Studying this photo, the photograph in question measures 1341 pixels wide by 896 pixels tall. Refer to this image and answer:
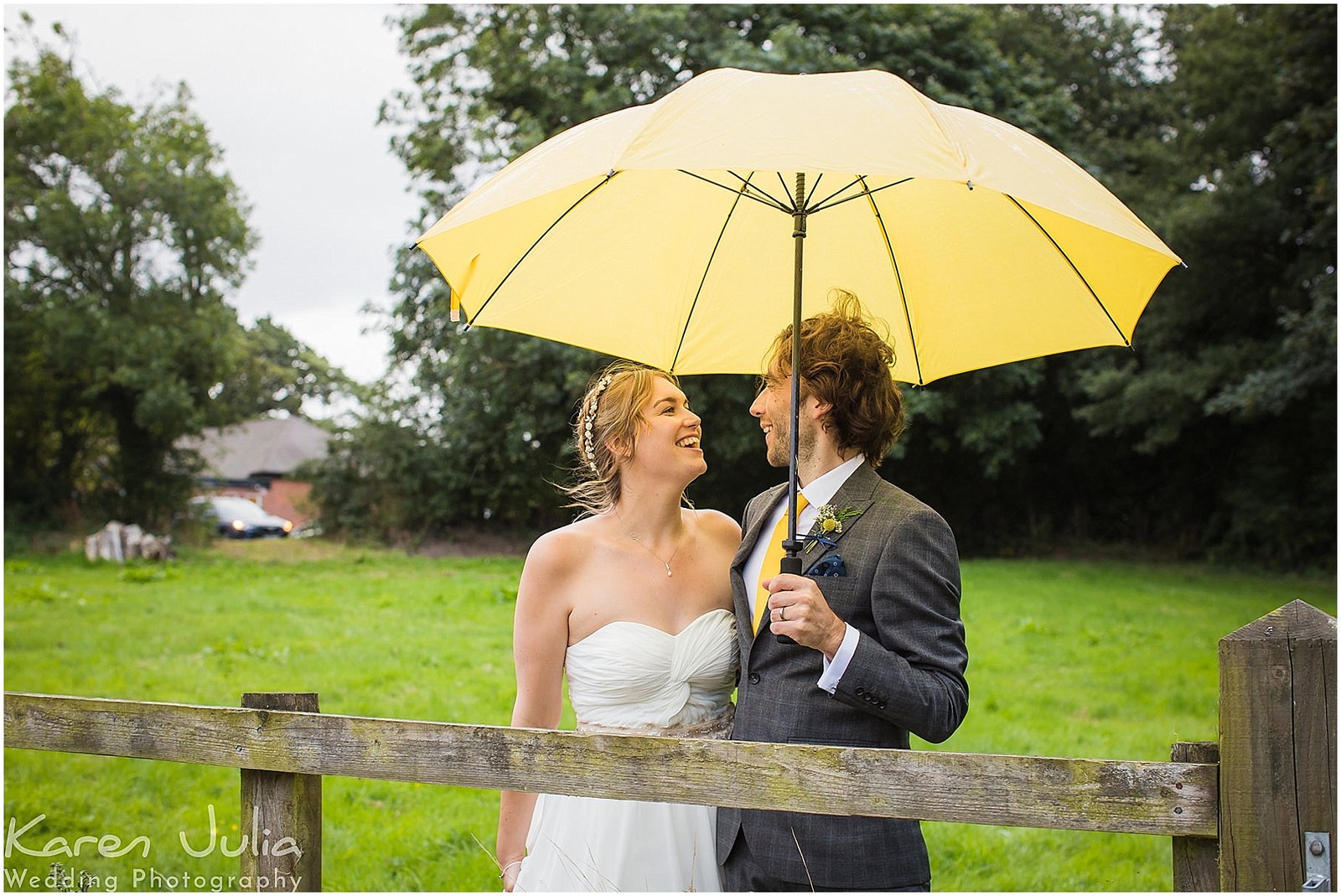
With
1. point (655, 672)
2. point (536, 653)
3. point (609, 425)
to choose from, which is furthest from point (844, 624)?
point (609, 425)

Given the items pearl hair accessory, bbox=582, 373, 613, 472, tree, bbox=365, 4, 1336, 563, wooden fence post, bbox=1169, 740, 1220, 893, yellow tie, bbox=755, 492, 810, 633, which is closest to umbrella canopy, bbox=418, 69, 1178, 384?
pearl hair accessory, bbox=582, 373, 613, 472

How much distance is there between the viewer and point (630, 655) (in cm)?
343

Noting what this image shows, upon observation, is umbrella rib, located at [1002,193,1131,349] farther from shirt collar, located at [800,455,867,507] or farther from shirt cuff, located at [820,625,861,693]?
shirt cuff, located at [820,625,861,693]

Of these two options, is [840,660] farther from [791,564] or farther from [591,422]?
[591,422]

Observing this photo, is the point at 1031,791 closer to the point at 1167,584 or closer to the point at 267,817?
the point at 267,817

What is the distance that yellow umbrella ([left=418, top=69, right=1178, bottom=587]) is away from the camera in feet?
10.7

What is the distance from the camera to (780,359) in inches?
128

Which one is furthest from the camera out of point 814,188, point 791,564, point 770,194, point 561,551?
point 770,194

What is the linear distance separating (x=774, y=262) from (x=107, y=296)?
28.3 metres

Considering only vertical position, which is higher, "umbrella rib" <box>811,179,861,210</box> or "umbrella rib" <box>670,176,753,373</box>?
"umbrella rib" <box>811,179,861,210</box>

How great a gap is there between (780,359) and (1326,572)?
21.8 meters

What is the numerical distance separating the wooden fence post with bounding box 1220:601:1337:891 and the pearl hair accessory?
2096 millimetres

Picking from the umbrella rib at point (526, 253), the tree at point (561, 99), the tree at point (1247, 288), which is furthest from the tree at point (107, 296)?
the umbrella rib at point (526, 253)

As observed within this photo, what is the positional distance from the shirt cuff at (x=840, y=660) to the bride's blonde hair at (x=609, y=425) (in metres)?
1.20
